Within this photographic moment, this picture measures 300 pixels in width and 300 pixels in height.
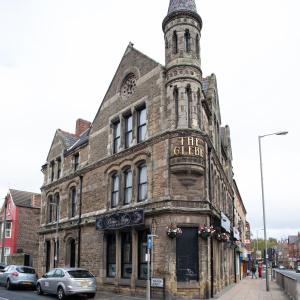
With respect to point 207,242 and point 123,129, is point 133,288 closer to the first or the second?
point 207,242

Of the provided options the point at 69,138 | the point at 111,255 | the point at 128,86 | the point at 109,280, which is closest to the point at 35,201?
the point at 69,138

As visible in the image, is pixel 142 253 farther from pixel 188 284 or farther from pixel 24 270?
pixel 24 270

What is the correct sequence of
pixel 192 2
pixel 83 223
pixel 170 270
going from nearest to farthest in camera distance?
pixel 170 270 → pixel 192 2 → pixel 83 223

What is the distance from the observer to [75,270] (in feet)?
68.5

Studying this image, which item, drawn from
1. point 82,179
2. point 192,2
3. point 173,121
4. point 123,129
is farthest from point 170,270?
point 192,2

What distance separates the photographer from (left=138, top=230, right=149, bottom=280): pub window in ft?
70.5

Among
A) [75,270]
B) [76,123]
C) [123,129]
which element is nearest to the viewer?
[75,270]

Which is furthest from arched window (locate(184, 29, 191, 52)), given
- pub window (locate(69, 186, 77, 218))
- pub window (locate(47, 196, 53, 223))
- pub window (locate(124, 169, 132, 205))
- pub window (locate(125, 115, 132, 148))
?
pub window (locate(47, 196, 53, 223))

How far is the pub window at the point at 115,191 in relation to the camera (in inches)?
988

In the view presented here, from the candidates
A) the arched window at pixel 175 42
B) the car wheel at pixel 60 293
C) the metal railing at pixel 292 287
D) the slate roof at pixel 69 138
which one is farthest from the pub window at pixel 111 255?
the arched window at pixel 175 42

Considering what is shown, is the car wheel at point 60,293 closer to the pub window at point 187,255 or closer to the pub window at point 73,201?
the pub window at point 187,255

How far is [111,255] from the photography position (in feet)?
80.3

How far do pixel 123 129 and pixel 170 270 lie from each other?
9.61 m

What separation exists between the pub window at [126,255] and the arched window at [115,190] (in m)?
2.41
